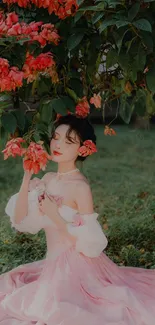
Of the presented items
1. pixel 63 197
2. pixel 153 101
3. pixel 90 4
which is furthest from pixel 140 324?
pixel 90 4

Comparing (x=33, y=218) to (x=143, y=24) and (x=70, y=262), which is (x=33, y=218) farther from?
(x=143, y=24)

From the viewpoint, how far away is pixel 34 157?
2334 millimetres

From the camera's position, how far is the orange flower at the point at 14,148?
91.7 inches

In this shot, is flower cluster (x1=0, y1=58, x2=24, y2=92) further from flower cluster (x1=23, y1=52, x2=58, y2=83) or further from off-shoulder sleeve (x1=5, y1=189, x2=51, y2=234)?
off-shoulder sleeve (x1=5, y1=189, x2=51, y2=234)

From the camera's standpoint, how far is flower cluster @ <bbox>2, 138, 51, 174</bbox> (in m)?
2.33

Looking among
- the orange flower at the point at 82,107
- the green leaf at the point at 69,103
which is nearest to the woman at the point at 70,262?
the orange flower at the point at 82,107

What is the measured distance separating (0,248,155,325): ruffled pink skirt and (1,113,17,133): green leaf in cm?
69

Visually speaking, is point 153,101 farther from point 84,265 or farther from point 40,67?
point 84,265

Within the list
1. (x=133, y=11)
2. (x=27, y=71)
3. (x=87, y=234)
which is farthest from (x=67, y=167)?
(x=133, y=11)

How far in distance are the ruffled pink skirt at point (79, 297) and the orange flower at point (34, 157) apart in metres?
0.55

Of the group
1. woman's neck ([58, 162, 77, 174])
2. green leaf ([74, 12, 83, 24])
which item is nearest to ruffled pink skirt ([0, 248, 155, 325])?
woman's neck ([58, 162, 77, 174])

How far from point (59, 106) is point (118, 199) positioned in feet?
10.1

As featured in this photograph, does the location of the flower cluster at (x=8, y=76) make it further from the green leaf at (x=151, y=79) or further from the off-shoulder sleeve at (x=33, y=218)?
the off-shoulder sleeve at (x=33, y=218)

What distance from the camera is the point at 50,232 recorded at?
274 centimetres
